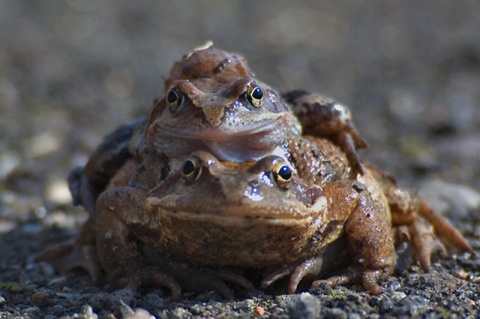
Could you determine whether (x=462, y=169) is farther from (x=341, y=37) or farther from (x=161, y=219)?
(x=341, y=37)

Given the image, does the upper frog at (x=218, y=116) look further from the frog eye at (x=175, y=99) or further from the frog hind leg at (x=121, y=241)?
the frog hind leg at (x=121, y=241)

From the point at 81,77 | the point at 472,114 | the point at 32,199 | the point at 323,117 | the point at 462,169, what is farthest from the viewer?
the point at 81,77

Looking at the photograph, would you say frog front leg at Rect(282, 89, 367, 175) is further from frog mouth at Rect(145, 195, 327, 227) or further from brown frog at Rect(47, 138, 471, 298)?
frog mouth at Rect(145, 195, 327, 227)

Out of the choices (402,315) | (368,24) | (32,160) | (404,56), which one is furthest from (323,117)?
(368,24)

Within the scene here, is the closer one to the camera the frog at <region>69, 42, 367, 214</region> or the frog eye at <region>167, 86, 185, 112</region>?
the frog at <region>69, 42, 367, 214</region>

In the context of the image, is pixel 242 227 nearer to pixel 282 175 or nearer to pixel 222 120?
pixel 282 175

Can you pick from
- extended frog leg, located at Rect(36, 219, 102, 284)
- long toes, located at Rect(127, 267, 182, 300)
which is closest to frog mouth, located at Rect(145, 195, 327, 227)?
long toes, located at Rect(127, 267, 182, 300)

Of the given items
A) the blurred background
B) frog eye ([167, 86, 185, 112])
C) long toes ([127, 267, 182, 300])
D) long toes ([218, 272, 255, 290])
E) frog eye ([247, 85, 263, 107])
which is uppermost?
the blurred background
